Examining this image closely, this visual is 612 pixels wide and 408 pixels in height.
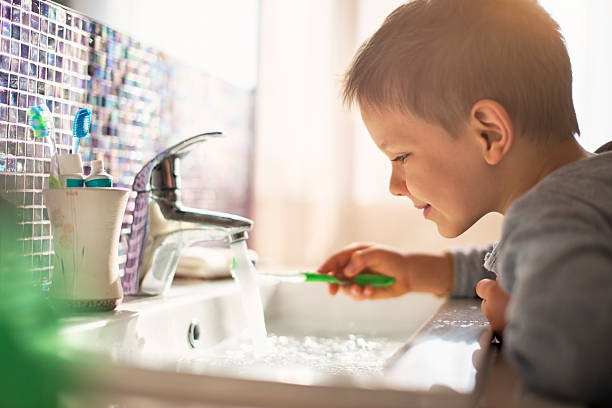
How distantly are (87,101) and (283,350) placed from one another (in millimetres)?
476

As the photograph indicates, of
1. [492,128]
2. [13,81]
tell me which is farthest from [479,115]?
[13,81]

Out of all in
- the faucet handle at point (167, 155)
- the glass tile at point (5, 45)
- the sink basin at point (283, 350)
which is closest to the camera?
the sink basin at point (283, 350)

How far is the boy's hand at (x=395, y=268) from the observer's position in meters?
1.04

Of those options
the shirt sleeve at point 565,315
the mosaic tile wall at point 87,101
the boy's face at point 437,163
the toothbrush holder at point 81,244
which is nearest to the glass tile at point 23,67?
the mosaic tile wall at point 87,101

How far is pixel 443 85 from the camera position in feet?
2.33

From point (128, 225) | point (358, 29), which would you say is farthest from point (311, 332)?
→ point (358, 29)

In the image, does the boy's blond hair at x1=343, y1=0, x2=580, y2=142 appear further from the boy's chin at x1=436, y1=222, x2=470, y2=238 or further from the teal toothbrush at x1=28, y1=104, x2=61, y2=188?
the teal toothbrush at x1=28, y1=104, x2=61, y2=188

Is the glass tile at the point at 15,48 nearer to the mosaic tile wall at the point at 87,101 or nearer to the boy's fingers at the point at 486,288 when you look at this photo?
the mosaic tile wall at the point at 87,101

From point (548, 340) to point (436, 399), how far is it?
0.31ft

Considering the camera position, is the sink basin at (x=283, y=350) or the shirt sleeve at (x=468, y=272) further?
the shirt sleeve at (x=468, y=272)

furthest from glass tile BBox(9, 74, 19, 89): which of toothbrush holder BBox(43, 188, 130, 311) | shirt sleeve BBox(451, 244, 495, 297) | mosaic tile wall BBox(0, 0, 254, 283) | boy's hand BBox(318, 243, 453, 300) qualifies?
shirt sleeve BBox(451, 244, 495, 297)

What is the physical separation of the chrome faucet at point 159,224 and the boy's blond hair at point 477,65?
0.31m

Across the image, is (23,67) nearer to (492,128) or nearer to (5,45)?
(5,45)

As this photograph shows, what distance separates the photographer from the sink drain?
2.86ft
